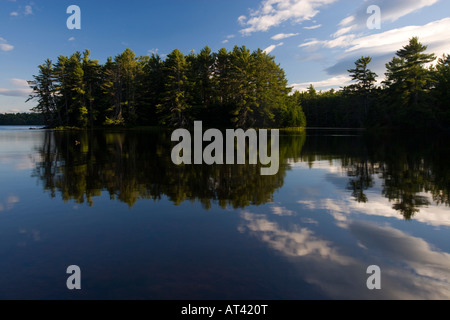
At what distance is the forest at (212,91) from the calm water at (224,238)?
49933 millimetres

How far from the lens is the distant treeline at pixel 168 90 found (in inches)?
2400

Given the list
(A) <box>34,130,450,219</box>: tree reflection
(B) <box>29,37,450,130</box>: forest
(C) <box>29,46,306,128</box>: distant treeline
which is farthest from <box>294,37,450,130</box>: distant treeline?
(A) <box>34,130,450,219</box>: tree reflection

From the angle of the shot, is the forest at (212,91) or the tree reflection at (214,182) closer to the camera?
the tree reflection at (214,182)

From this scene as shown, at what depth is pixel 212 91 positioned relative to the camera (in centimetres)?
6950

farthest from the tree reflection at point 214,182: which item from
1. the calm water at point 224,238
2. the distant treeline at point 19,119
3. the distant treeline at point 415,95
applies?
the distant treeline at point 19,119

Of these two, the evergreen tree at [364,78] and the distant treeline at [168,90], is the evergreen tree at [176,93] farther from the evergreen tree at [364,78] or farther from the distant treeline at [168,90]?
the evergreen tree at [364,78]

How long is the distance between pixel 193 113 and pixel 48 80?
39.7 meters

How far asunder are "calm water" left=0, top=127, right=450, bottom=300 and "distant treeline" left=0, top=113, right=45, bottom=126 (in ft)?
626

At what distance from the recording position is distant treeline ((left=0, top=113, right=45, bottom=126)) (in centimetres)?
17038

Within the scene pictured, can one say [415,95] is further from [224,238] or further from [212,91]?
[224,238]

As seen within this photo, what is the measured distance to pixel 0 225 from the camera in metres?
6.48

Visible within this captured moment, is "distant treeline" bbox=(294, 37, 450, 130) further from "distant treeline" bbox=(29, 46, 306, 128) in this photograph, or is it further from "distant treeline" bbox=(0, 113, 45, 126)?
"distant treeline" bbox=(0, 113, 45, 126)

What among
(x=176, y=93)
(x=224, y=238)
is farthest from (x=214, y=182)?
(x=176, y=93)

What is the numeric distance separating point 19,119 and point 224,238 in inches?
8393
